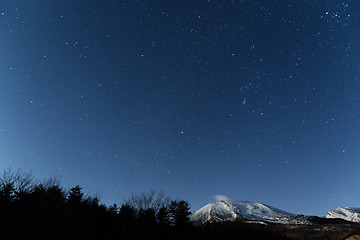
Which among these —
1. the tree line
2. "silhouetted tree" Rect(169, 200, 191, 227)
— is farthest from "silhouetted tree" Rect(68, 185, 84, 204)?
"silhouetted tree" Rect(169, 200, 191, 227)

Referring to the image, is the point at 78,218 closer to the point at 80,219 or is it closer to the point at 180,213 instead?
the point at 80,219

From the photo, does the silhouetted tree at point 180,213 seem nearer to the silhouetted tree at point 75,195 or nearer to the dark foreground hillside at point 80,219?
the dark foreground hillside at point 80,219

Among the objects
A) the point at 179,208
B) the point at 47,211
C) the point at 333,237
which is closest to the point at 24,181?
the point at 47,211

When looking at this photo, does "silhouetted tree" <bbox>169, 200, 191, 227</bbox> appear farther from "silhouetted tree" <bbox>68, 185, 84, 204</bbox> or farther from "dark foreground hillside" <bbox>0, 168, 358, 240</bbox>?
"silhouetted tree" <bbox>68, 185, 84, 204</bbox>

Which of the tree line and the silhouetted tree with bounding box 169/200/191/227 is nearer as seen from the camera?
the tree line

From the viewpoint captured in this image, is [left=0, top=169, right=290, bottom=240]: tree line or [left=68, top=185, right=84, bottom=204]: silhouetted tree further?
[left=68, top=185, right=84, bottom=204]: silhouetted tree

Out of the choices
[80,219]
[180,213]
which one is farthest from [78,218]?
[180,213]

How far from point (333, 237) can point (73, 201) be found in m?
94.0

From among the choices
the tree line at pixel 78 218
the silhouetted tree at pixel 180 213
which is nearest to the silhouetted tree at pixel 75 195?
the tree line at pixel 78 218

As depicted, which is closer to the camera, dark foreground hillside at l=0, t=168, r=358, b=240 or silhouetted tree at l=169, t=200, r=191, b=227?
dark foreground hillside at l=0, t=168, r=358, b=240

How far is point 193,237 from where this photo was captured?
3006 centimetres

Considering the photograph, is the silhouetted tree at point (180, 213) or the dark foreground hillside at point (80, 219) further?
the silhouetted tree at point (180, 213)

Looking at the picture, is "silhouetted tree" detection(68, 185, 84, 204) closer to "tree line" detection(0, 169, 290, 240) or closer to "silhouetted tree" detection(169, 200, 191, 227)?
"tree line" detection(0, 169, 290, 240)

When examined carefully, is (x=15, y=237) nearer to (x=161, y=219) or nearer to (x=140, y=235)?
(x=140, y=235)
